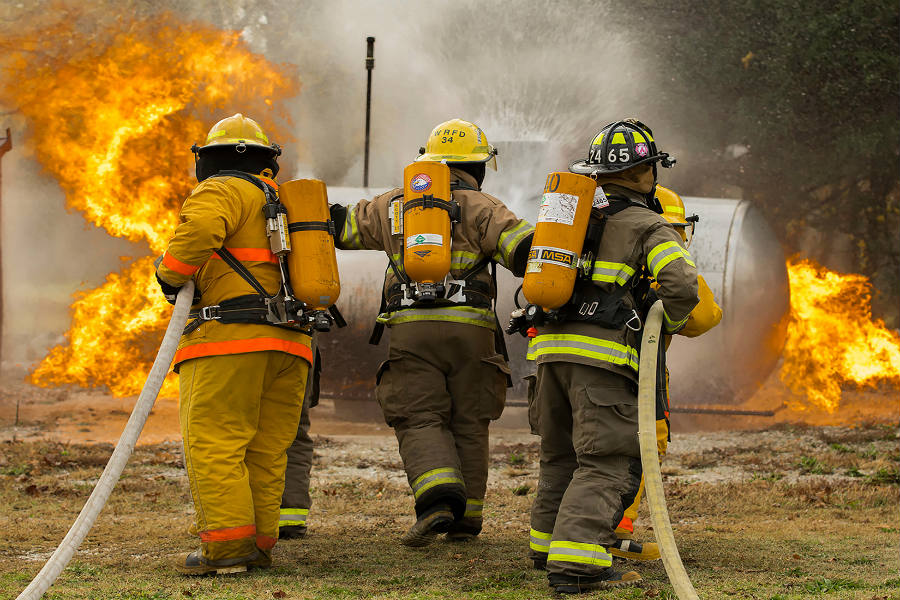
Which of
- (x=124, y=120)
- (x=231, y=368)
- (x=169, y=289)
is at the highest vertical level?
(x=124, y=120)

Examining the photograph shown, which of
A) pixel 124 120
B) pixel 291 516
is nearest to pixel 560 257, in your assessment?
pixel 291 516

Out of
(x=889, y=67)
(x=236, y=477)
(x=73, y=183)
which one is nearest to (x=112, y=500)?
(x=236, y=477)

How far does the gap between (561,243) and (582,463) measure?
93 cm

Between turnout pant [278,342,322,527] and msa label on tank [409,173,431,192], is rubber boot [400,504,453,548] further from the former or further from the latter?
msa label on tank [409,173,431,192]

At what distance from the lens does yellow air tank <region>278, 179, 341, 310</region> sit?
4566mm

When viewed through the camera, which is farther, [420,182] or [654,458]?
[420,182]

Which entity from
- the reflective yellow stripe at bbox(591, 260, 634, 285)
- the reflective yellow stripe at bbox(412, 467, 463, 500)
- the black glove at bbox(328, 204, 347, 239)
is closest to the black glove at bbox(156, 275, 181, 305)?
the black glove at bbox(328, 204, 347, 239)

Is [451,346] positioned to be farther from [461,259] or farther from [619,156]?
[619,156]

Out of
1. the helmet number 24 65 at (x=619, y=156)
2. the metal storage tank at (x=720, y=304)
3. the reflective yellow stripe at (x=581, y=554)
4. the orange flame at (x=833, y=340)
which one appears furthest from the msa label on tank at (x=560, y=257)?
the orange flame at (x=833, y=340)

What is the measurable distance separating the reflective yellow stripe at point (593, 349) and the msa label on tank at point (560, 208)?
497 mm

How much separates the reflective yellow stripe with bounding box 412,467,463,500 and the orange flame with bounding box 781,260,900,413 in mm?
Result: 10179

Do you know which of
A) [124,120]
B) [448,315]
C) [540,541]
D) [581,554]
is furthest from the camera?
[124,120]

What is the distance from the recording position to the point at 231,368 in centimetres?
443

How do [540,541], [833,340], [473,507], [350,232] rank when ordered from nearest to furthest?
[540,541] → [350,232] → [473,507] → [833,340]
